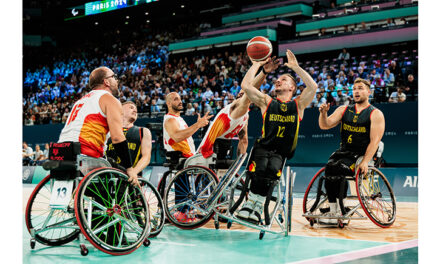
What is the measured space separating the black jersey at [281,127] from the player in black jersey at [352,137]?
27.3 inches

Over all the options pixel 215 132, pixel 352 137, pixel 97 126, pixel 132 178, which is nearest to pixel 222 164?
pixel 215 132

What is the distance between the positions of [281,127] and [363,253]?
1758 mm

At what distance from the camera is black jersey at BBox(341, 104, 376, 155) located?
21.7 ft

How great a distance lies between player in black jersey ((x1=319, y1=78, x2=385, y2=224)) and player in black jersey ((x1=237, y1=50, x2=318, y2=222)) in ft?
2.09

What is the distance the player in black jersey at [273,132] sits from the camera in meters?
5.71

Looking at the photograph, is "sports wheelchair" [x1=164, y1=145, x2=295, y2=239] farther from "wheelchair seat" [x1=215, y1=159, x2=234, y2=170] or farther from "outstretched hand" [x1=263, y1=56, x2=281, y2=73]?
"outstretched hand" [x1=263, y1=56, x2=281, y2=73]

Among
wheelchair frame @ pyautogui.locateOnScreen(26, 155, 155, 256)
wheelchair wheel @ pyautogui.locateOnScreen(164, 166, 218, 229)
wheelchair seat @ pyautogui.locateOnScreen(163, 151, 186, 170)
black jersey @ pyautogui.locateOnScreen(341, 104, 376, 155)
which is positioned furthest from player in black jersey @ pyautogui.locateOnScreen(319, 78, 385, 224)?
wheelchair frame @ pyautogui.locateOnScreen(26, 155, 155, 256)

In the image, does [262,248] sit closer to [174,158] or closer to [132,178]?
[132,178]

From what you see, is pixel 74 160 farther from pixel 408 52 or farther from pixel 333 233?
pixel 408 52

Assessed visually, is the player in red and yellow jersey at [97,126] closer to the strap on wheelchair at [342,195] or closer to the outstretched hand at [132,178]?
the outstretched hand at [132,178]

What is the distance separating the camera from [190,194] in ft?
20.8
